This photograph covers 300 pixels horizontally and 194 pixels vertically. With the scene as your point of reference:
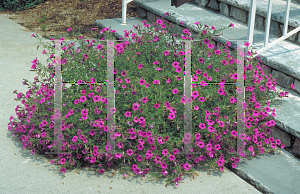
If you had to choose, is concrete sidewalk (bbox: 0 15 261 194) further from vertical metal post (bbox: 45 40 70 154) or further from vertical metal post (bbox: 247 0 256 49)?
vertical metal post (bbox: 247 0 256 49)

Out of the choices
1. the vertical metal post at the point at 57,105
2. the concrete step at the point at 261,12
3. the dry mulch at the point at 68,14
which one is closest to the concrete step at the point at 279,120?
the concrete step at the point at 261,12

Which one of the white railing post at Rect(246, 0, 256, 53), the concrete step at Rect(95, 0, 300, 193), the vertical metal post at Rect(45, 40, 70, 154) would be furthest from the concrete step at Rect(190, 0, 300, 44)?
the vertical metal post at Rect(45, 40, 70, 154)

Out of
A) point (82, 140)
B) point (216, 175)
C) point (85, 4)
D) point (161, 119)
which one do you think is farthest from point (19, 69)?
point (85, 4)

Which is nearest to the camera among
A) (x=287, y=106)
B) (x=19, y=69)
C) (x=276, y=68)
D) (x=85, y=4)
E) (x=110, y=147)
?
(x=110, y=147)

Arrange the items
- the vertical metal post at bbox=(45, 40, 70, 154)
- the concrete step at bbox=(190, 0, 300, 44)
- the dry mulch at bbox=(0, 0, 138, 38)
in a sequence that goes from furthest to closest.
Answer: the dry mulch at bbox=(0, 0, 138, 38) < the concrete step at bbox=(190, 0, 300, 44) < the vertical metal post at bbox=(45, 40, 70, 154)

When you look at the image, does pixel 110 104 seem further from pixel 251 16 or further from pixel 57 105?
pixel 251 16

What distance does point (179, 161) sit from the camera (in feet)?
8.38

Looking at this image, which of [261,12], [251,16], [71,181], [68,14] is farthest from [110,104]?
[68,14]

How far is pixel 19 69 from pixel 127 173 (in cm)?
268

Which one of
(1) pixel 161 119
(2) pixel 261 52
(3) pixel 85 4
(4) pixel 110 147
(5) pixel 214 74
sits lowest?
(4) pixel 110 147

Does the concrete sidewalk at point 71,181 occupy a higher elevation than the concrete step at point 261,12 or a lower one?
lower

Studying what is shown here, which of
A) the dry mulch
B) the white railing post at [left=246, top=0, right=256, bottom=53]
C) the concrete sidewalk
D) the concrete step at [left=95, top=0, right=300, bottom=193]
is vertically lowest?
the concrete sidewalk

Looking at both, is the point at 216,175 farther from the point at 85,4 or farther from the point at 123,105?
the point at 85,4

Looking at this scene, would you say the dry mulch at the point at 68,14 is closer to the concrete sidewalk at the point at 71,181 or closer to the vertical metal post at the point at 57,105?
the vertical metal post at the point at 57,105
